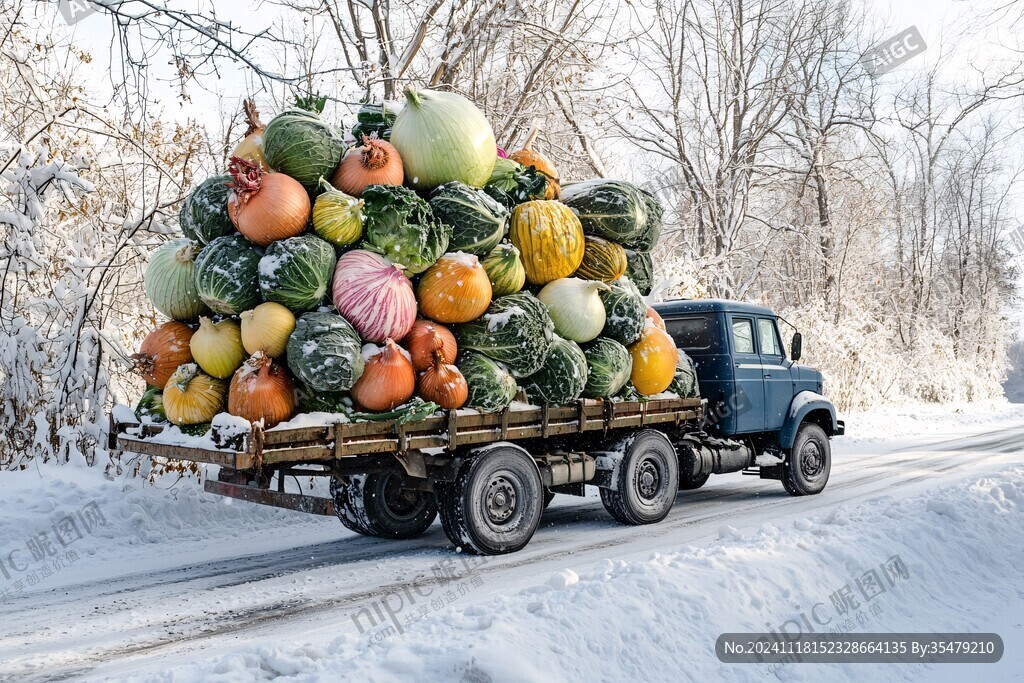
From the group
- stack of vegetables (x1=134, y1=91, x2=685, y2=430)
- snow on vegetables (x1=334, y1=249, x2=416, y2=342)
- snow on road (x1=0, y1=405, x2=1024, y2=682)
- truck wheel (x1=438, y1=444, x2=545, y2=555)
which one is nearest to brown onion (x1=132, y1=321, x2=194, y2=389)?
stack of vegetables (x1=134, y1=91, x2=685, y2=430)

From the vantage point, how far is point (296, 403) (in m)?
5.54

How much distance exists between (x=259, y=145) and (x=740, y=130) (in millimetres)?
17724

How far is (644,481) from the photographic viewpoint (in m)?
7.95

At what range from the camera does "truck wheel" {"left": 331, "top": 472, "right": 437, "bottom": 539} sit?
7.25m

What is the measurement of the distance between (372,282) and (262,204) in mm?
947

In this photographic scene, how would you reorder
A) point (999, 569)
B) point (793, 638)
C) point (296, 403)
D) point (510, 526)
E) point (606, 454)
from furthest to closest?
point (606, 454), point (510, 526), point (999, 569), point (296, 403), point (793, 638)

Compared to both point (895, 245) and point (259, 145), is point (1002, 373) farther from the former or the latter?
point (259, 145)

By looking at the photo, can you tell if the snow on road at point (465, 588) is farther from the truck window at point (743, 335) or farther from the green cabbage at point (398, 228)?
the green cabbage at point (398, 228)

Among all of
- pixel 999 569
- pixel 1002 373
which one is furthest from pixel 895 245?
pixel 999 569

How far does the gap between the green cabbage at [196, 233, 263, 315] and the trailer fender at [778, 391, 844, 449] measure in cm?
661

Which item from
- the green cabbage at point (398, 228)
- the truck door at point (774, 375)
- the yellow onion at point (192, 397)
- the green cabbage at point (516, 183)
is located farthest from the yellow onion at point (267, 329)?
the truck door at point (774, 375)

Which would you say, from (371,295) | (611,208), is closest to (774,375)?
(611,208)

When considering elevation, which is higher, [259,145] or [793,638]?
[259,145]

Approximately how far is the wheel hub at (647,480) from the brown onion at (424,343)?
9.38ft
